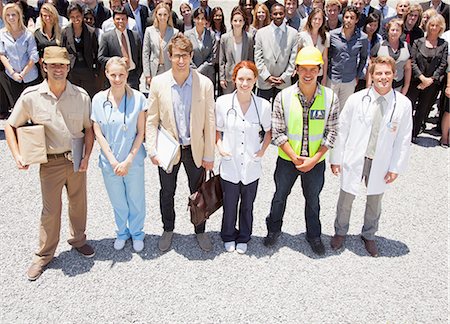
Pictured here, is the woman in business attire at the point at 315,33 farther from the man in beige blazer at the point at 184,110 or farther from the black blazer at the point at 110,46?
the man in beige blazer at the point at 184,110

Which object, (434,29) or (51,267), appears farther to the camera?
(434,29)

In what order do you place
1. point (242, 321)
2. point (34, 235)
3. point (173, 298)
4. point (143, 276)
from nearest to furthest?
1. point (242, 321)
2. point (173, 298)
3. point (143, 276)
4. point (34, 235)

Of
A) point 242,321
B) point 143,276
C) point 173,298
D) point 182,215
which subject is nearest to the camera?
point 242,321

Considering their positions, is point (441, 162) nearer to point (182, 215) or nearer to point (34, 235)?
point (182, 215)

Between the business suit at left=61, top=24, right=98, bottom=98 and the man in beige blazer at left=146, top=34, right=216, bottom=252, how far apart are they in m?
3.99

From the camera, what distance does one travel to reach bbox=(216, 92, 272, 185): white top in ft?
13.8

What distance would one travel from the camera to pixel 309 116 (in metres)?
4.19

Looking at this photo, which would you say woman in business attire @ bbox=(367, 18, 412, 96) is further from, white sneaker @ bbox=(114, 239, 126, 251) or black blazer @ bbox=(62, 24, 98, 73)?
black blazer @ bbox=(62, 24, 98, 73)

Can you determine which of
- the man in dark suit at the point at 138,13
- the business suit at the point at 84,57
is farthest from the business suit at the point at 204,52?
the man in dark suit at the point at 138,13

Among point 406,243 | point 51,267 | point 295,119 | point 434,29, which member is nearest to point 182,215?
point 51,267

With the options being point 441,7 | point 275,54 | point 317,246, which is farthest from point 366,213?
point 441,7

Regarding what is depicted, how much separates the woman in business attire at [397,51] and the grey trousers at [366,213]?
3034 mm

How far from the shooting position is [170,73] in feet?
13.8

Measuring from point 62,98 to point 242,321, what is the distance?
2.64 metres
